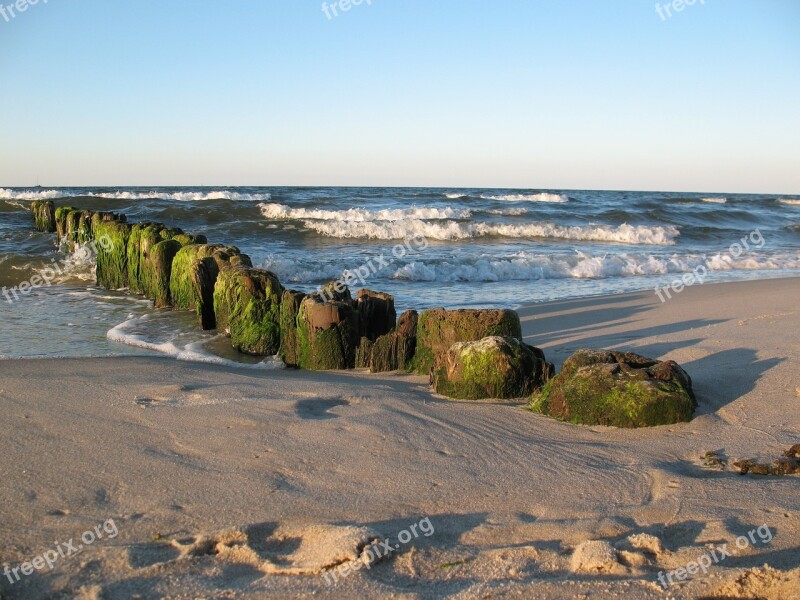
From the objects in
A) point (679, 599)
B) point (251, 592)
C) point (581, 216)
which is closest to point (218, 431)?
point (251, 592)

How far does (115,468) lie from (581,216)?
25.3 m

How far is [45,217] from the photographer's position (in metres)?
17.4

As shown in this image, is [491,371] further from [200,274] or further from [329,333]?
[200,274]

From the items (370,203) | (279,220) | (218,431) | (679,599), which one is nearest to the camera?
(679,599)

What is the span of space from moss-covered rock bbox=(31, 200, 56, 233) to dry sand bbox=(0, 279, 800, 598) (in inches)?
535

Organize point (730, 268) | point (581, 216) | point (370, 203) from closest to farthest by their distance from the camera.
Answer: point (730, 268)
point (581, 216)
point (370, 203)

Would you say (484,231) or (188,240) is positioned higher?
(188,240)

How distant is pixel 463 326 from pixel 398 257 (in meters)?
10.2

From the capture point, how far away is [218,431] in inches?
146

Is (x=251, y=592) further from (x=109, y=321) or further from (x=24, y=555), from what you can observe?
(x=109, y=321)

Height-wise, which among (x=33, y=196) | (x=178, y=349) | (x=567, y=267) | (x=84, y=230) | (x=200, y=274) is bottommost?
(x=178, y=349)

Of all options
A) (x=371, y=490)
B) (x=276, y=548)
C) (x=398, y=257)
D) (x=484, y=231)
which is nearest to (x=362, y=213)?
(x=484, y=231)

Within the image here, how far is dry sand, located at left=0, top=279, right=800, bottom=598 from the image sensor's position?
90.1 inches

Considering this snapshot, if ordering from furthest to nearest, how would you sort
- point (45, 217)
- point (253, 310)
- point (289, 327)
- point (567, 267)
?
1. point (45, 217)
2. point (567, 267)
3. point (253, 310)
4. point (289, 327)
